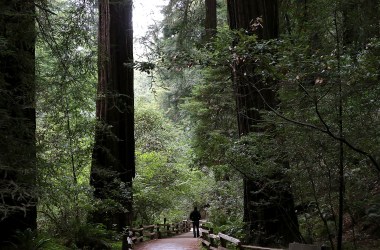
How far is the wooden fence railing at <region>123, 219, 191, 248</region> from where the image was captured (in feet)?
55.0

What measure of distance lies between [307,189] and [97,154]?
6.92 meters

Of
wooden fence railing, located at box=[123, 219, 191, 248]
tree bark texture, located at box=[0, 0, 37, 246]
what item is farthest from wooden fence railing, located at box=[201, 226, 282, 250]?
tree bark texture, located at box=[0, 0, 37, 246]

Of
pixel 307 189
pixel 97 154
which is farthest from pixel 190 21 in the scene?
pixel 307 189

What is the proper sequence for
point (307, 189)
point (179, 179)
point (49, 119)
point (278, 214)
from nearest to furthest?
point (307, 189), point (278, 214), point (49, 119), point (179, 179)

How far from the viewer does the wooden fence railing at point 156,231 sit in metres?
16.8

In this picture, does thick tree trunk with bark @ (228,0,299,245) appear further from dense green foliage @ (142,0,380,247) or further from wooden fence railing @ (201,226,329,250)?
wooden fence railing @ (201,226,329,250)

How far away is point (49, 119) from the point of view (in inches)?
423

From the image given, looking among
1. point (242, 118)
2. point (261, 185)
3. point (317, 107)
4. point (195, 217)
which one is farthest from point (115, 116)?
point (317, 107)

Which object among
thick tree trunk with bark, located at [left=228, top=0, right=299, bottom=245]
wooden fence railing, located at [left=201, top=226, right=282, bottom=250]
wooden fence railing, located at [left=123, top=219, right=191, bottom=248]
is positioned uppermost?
thick tree trunk with bark, located at [left=228, top=0, right=299, bottom=245]

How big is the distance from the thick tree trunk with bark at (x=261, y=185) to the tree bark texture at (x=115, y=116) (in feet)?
11.8

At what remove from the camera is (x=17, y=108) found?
6.34m

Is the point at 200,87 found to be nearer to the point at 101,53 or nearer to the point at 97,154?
the point at 97,154

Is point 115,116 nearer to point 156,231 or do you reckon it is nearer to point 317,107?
point 317,107

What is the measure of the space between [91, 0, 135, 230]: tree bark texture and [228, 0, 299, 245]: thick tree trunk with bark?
3590mm
